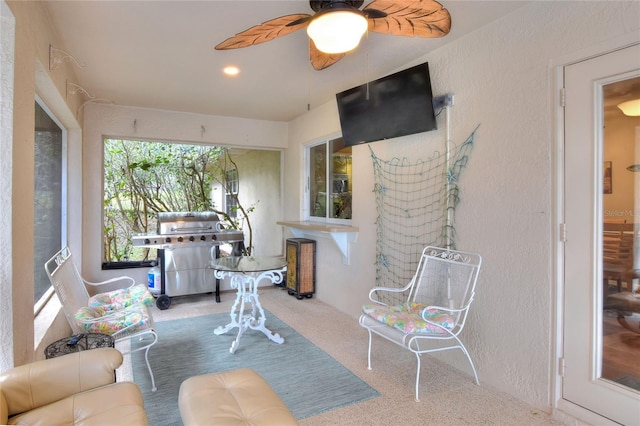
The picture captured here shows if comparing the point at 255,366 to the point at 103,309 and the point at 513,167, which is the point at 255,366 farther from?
the point at 513,167

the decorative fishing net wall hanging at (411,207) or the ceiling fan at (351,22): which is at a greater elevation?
the ceiling fan at (351,22)

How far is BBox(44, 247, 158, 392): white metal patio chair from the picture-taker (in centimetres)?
235

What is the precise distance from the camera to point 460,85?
2.75m

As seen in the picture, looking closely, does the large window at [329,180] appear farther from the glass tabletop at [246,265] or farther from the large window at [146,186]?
the large window at [146,186]

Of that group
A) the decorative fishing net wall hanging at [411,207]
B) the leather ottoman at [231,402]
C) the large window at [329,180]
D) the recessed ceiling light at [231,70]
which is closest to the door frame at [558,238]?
the decorative fishing net wall hanging at [411,207]

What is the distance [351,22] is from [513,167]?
1467 mm

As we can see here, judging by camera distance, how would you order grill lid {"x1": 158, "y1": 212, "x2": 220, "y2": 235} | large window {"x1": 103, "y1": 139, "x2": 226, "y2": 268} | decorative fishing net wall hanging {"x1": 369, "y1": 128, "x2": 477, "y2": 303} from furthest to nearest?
large window {"x1": 103, "y1": 139, "x2": 226, "y2": 268} < grill lid {"x1": 158, "y1": 212, "x2": 220, "y2": 235} < decorative fishing net wall hanging {"x1": 369, "y1": 128, "x2": 477, "y2": 303}

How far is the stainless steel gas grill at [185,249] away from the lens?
14.6ft

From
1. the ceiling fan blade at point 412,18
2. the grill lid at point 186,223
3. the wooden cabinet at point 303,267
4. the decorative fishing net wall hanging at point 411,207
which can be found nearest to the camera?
the ceiling fan blade at point 412,18

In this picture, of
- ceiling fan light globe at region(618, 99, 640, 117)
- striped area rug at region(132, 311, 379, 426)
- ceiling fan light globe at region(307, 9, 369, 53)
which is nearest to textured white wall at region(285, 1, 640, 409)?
ceiling fan light globe at region(618, 99, 640, 117)

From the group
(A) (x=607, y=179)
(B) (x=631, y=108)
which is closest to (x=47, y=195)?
(A) (x=607, y=179)

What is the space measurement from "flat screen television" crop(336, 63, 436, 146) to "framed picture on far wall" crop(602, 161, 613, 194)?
1.20m

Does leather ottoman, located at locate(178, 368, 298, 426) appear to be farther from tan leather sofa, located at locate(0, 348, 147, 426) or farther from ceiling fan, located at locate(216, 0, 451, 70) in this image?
ceiling fan, located at locate(216, 0, 451, 70)

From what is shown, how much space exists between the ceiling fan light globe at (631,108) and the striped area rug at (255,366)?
2.18m
